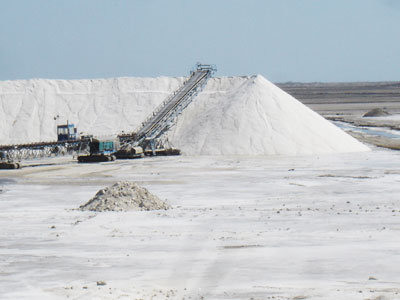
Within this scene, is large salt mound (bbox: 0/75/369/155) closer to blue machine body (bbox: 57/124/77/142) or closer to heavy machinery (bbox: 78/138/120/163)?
heavy machinery (bbox: 78/138/120/163)

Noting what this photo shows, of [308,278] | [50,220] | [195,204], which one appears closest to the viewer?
[308,278]

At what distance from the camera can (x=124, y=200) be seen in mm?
36906

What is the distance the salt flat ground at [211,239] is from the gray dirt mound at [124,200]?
2.75 feet

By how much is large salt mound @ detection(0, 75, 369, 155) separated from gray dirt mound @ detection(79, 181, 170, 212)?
3078cm

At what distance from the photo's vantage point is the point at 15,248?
27.7 m

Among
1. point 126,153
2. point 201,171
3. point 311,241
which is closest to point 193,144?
point 126,153

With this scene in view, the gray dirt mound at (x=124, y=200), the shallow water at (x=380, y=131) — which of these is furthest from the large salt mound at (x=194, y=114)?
the gray dirt mound at (x=124, y=200)

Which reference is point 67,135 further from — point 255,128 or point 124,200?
point 124,200

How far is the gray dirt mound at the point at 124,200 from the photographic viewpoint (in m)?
36.6

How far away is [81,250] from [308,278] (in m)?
8.13

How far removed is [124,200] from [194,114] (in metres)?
40.4

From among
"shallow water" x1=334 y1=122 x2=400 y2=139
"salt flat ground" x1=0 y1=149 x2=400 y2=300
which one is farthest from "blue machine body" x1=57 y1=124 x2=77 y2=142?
"shallow water" x1=334 y1=122 x2=400 y2=139

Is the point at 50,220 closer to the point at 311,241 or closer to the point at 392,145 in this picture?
the point at 311,241

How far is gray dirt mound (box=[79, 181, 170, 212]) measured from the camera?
36566mm
